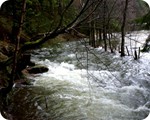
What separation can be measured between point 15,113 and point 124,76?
3798 millimetres

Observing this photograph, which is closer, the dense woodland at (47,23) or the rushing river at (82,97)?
the dense woodland at (47,23)

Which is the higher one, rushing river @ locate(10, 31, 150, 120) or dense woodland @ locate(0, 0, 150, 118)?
dense woodland @ locate(0, 0, 150, 118)

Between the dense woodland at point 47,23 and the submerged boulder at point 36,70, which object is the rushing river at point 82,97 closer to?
the submerged boulder at point 36,70

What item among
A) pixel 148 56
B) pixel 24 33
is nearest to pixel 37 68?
pixel 24 33

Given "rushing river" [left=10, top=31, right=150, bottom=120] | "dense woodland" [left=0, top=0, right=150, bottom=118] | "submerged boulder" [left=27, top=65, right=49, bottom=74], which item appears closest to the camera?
"dense woodland" [left=0, top=0, right=150, bottom=118]

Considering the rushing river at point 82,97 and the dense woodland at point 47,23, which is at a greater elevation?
the dense woodland at point 47,23

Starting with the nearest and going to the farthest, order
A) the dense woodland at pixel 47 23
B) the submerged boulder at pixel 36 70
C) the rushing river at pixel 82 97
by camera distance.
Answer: the dense woodland at pixel 47 23, the rushing river at pixel 82 97, the submerged boulder at pixel 36 70

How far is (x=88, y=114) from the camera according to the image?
14.8 feet

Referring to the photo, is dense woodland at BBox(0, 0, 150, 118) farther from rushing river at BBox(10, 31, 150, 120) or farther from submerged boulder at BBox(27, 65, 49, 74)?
rushing river at BBox(10, 31, 150, 120)

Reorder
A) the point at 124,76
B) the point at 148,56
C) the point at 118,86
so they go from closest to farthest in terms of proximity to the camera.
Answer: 1. the point at 118,86
2. the point at 124,76
3. the point at 148,56

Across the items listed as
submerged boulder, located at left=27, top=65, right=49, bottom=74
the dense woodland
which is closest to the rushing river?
submerged boulder, located at left=27, top=65, right=49, bottom=74

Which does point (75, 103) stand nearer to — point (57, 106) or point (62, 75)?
point (57, 106)

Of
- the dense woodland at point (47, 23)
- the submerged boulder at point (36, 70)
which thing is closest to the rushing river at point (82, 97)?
the submerged boulder at point (36, 70)

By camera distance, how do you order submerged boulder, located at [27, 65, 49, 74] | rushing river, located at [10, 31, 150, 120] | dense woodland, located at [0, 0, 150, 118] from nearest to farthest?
dense woodland, located at [0, 0, 150, 118]
rushing river, located at [10, 31, 150, 120]
submerged boulder, located at [27, 65, 49, 74]
